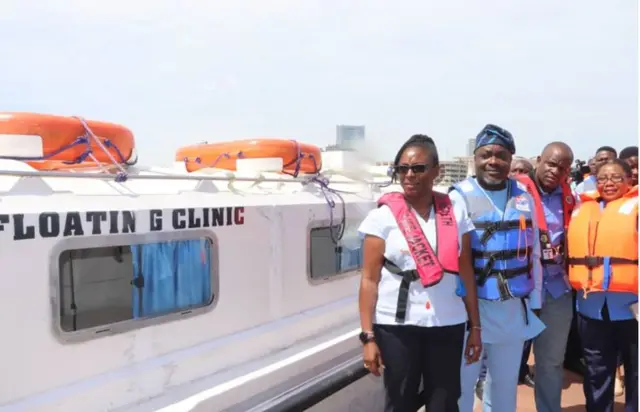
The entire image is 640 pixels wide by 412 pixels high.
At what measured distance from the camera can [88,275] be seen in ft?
7.84

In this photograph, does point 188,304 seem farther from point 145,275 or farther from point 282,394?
point 282,394

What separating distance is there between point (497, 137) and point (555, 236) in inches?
30.3

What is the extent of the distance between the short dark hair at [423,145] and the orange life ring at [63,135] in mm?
1666

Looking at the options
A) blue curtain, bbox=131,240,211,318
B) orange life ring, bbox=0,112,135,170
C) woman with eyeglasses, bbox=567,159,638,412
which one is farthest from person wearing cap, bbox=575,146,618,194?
orange life ring, bbox=0,112,135,170

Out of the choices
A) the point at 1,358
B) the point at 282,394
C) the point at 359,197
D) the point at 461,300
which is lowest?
the point at 282,394

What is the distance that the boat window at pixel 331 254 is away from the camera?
12.2 feet

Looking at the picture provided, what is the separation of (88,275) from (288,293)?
4.54ft

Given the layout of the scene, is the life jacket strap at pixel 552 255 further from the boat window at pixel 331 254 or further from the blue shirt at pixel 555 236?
the boat window at pixel 331 254

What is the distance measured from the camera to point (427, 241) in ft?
7.25

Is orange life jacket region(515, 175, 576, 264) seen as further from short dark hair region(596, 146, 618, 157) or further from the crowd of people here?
short dark hair region(596, 146, 618, 157)

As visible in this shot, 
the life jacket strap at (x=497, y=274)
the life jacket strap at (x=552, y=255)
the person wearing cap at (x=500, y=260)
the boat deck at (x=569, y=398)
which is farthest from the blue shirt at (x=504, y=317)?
the boat deck at (x=569, y=398)

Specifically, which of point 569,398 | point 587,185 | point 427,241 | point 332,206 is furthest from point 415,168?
point 587,185

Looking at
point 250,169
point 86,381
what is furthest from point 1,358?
point 250,169

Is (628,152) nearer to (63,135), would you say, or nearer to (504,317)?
(504,317)
